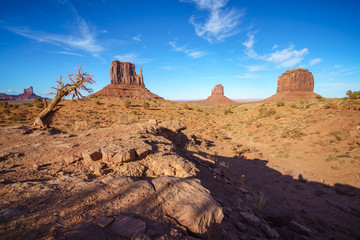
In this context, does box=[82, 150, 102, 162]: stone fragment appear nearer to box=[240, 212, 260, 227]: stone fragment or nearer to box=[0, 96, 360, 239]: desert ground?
box=[0, 96, 360, 239]: desert ground

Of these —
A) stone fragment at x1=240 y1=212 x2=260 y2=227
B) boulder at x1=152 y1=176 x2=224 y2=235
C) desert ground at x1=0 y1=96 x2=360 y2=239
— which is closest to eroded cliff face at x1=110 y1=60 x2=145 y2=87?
desert ground at x1=0 y1=96 x2=360 y2=239

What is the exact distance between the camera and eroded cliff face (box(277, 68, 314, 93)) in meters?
73.9

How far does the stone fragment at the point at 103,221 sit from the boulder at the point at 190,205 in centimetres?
84

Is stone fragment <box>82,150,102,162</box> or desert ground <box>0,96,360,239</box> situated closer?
desert ground <box>0,96,360,239</box>

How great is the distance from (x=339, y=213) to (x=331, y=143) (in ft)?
21.9

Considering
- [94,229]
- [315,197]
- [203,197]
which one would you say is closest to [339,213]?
[315,197]

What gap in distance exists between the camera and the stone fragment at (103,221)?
6.23 feet

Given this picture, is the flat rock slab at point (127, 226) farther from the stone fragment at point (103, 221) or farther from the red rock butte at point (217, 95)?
the red rock butte at point (217, 95)

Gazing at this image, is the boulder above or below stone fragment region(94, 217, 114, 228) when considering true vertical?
below

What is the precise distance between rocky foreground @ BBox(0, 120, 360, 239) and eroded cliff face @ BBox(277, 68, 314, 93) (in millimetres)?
87335

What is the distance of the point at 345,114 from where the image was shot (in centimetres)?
1166

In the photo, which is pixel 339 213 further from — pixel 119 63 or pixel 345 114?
pixel 119 63

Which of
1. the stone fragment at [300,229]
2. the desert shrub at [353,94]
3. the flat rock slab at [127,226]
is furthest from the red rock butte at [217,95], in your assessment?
the flat rock slab at [127,226]

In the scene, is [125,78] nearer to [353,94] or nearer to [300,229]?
[353,94]
